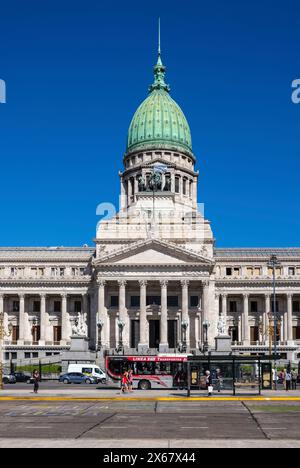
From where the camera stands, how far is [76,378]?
73.2m

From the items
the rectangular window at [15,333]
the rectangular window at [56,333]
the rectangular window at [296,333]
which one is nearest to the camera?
the rectangular window at [296,333]

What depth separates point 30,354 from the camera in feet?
357

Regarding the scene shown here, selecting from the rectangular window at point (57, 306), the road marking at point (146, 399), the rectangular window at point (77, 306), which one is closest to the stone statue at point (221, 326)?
the rectangular window at point (77, 306)

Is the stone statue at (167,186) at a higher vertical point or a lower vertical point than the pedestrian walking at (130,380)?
higher

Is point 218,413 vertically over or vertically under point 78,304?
under

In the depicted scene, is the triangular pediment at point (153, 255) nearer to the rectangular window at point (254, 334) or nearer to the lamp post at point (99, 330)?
the lamp post at point (99, 330)

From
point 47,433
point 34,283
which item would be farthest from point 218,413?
point 34,283

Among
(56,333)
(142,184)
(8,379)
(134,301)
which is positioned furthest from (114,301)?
(8,379)

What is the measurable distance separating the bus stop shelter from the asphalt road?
375 inches

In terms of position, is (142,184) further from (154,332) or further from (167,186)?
(154,332)

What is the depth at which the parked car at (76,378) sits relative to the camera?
72.9 metres

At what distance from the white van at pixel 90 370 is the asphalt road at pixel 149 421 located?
28403mm
